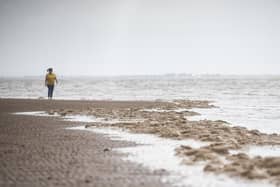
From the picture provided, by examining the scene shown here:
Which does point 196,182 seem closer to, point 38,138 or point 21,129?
point 38,138

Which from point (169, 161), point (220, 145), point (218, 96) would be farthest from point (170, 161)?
point (218, 96)

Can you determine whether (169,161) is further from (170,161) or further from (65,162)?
(65,162)

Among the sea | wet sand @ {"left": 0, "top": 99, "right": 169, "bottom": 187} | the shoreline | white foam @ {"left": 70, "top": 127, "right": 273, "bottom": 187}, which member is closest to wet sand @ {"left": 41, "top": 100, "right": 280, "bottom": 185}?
the shoreline

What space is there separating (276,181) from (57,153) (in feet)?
16.2

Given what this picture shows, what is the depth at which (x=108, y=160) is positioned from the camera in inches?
313

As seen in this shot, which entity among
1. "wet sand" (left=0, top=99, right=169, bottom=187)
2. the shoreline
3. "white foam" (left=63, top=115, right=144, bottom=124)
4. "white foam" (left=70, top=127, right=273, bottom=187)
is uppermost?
the shoreline

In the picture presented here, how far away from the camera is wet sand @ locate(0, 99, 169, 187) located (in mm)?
6359

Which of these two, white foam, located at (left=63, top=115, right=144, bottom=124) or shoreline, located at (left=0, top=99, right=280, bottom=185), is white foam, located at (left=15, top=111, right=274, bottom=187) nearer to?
shoreline, located at (left=0, top=99, right=280, bottom=185)

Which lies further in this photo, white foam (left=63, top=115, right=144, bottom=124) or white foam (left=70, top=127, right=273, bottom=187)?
white foam (left=63, top=115, right=144, bottom=124)

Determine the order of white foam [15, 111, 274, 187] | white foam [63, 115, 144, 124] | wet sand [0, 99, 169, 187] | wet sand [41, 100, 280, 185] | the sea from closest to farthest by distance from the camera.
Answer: white foam [15, 111, 274, 187] → wet sand [0, 99, 169, 187] → wet sand [41, 100, 280, 185] → white foam [63, 115, 144, 124] → the sea

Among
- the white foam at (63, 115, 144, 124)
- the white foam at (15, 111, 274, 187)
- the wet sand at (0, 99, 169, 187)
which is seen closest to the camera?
the white foam at (15, 111, 274, 187)

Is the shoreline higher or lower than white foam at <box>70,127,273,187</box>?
higher

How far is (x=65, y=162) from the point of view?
773 cm

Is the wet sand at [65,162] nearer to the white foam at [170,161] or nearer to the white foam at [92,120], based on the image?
the white foam at [170,161]
